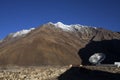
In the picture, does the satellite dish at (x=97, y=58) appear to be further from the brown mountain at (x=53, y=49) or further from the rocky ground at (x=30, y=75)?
the brown mountain at (x=53, y=49)

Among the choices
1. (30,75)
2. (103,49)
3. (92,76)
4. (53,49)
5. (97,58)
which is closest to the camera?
(92,76)

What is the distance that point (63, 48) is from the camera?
524ft

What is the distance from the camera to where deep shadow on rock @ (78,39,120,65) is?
152500mm

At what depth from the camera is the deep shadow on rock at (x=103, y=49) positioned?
152500 millimetres

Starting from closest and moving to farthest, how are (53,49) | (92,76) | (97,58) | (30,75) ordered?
(92,76)
(30,75)
(97,58)
(53,49)

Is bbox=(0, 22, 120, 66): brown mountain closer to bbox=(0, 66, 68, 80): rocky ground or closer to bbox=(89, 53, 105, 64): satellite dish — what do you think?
bbox=(89, 53, 105, 64): satellite dish

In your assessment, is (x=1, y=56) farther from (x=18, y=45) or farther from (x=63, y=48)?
(x=63, y=48)

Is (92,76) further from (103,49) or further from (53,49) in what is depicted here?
(103,49)

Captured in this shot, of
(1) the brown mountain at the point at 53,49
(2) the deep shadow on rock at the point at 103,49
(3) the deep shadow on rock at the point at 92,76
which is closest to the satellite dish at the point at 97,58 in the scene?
(3) the deep shadow on rock at the point at 92,76

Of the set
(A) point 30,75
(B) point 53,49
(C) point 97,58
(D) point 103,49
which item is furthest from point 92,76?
(D) point 103,49

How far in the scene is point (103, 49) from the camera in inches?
6496

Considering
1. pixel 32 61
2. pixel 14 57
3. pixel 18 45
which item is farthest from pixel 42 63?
pixel 18 45

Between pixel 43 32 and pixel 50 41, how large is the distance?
15839 millimetres

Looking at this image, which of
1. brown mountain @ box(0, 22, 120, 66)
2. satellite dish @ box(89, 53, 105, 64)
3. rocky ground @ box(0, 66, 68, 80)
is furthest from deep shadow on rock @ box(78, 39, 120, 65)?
rocky ground @ box(0, 66, 68, 80)
